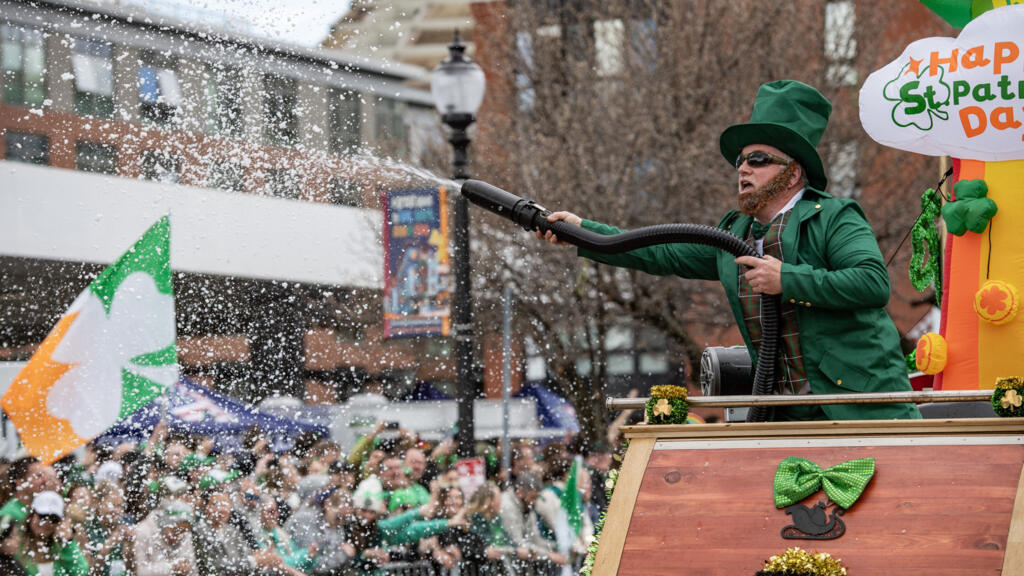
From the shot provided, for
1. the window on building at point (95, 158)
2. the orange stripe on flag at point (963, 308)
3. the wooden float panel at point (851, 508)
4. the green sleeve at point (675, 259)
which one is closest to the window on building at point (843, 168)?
the window on building at point (95, 158)

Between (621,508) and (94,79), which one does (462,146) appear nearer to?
(621,508)

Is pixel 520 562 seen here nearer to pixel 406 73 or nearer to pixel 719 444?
pixel 719 444

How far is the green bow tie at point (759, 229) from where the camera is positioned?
464cm

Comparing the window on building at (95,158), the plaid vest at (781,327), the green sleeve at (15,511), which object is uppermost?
the window on building at (95,158)

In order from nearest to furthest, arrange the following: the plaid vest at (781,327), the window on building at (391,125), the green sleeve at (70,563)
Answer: the plaid vest at (781,327), the green sleeve at (70,563), the window on building at (391,125)

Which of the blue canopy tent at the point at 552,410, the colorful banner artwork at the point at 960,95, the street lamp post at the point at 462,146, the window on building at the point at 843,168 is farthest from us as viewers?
the blue canopy tent at the point at 552,410

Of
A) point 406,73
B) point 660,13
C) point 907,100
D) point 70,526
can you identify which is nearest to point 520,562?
point 70,526

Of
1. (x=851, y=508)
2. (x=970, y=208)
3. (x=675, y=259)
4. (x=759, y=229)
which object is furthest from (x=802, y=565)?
(x=970, y=208)

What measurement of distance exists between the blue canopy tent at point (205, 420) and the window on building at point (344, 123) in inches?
223

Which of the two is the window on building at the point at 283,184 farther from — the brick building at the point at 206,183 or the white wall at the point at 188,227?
the white wall at the point at 188,227

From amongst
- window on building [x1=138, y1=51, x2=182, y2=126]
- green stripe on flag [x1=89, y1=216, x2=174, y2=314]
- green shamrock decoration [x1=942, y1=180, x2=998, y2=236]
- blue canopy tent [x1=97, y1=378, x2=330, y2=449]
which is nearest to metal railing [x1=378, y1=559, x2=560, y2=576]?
green stripe on flag [x1=89, y1=216, x2=174, y2=314]

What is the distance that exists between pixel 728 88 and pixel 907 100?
498 inches

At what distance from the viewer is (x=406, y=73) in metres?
31.4

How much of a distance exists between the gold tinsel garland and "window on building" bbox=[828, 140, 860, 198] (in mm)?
15248
